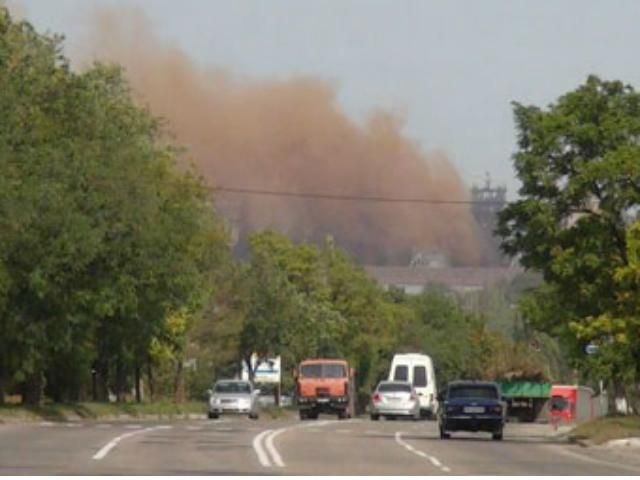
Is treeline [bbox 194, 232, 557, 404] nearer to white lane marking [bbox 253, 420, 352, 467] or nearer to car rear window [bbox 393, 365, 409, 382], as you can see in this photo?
car rear window [bbox 393, 365, 409, 382]

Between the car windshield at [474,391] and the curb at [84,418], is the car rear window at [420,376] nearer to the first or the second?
the curb at [84,418]

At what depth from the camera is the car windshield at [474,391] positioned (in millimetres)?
51219

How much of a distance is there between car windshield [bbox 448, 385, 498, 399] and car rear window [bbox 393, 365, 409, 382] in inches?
1282

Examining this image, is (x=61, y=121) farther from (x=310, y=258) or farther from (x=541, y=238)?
(x=310, y=258)

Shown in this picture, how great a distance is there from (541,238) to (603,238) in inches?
72.6

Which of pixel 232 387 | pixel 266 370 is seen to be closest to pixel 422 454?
pixel 232 387

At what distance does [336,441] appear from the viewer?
Answer: 142ft

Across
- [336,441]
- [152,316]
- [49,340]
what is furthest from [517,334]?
[336,441]

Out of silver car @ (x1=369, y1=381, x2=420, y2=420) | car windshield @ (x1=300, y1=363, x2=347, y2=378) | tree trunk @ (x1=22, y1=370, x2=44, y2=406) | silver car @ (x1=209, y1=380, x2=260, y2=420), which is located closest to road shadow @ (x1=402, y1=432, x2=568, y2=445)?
silver car @ (x1=369, y1=381, x2=420, y2=420)

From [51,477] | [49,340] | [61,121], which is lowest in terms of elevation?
[51,477]

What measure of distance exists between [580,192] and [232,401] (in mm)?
30331

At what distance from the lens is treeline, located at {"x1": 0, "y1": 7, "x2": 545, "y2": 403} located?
60844mm

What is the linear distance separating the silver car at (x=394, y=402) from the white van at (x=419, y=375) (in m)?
7.68

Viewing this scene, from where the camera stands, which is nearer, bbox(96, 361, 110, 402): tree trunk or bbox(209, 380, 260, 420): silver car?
bbox(209, 380, 260, 420): silver car
